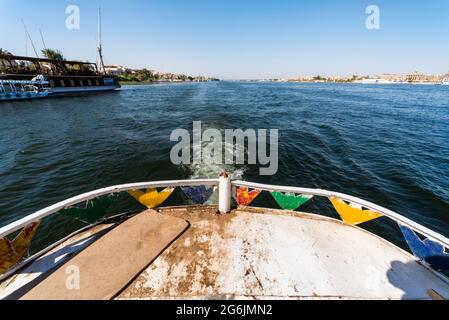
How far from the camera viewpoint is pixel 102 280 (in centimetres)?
336

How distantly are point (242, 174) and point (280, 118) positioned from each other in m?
19.1

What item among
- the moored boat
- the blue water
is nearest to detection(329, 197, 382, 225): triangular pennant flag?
the blue water

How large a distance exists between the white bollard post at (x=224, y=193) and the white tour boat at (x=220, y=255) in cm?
3

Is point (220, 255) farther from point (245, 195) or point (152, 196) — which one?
point (152, 196)

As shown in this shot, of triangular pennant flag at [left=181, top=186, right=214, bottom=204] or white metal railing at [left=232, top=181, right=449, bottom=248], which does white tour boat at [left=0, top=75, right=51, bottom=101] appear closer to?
triangular pennant flag at [left=181, top=186, right=214, bottom=204]

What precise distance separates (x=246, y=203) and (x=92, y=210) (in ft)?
12.0

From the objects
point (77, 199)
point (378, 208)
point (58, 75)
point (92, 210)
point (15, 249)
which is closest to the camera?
point (15, 249)

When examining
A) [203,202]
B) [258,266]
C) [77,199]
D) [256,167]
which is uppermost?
[77,199]

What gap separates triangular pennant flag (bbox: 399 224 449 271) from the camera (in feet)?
11.2

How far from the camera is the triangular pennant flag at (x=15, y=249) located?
3238 mm

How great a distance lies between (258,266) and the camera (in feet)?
12.4

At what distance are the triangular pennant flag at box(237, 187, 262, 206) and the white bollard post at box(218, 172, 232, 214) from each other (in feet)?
0.94

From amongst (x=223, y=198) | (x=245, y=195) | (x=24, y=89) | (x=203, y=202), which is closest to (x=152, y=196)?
(x=203, y=202)
